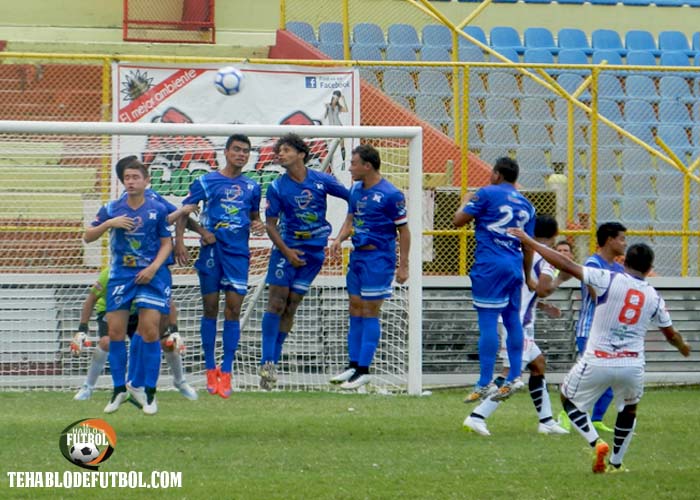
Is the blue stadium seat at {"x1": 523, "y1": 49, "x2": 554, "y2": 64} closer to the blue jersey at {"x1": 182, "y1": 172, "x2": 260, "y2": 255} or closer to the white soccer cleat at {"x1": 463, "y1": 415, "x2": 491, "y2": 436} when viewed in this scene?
the blue jersey at {"x1": 182, "y1": 172, "x2": 260, "y2": 255}

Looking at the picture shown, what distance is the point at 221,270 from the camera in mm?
11789

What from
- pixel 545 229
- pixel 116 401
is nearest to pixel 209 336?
pixel 116 401

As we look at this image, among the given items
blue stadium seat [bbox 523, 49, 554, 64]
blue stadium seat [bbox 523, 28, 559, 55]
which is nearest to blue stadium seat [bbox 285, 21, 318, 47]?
blue stadium seat [bbox 523, 49, 554, 64]

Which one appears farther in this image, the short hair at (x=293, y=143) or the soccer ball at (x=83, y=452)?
the short hair at (x=293, y=143)

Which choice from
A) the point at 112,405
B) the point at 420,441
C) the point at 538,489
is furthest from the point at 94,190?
the point at 538,489

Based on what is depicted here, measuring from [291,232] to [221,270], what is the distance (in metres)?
0.77

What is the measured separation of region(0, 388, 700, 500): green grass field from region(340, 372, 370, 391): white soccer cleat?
199 millimetres

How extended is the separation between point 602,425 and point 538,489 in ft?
10.2

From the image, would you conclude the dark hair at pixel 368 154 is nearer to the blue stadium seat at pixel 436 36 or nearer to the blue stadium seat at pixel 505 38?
the blue stadium seat at pixel 436 36

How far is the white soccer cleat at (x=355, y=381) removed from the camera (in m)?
11.9

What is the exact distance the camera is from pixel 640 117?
60.6 feet

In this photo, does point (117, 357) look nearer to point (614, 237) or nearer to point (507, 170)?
point (507, 170)

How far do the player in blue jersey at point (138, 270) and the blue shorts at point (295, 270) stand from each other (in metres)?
1.91

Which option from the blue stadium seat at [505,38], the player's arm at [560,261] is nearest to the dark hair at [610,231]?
the player's arm at [560,261]
